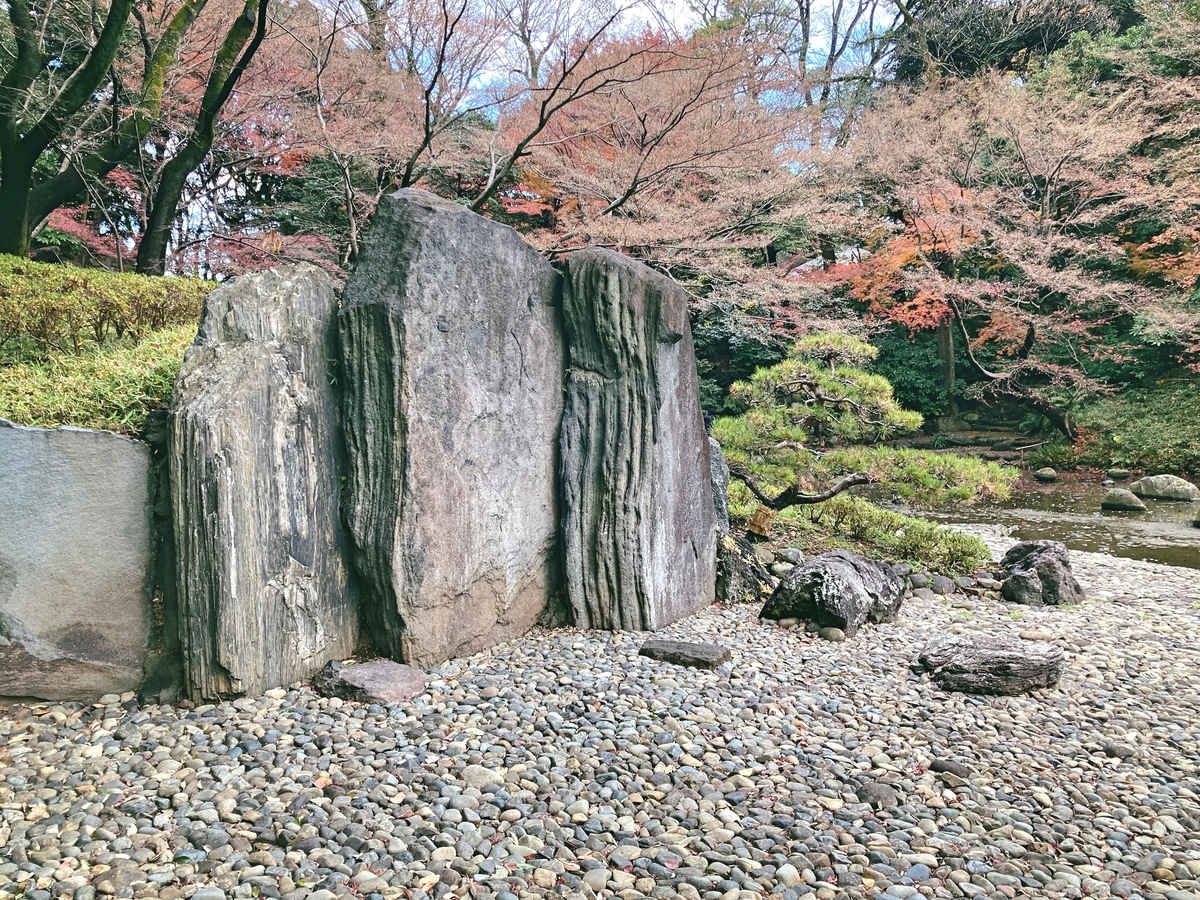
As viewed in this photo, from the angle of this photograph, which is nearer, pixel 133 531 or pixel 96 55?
pixel 133 531

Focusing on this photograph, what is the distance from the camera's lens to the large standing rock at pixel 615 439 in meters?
4.60

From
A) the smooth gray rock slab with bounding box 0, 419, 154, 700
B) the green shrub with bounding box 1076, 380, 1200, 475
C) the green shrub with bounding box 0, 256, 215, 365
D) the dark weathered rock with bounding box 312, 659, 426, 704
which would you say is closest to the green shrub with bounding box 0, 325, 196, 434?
the smooth gray rock slab with bounding box 0, 419, 154, 700

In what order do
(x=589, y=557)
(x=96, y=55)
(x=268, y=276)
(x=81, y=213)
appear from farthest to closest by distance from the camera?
(x=81, y=213), (x=96, y=55), (x=589, y=557), (x=268, y=276)

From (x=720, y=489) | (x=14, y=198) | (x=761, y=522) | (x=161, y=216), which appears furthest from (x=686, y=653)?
(x=14, y=198)

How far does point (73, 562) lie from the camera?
331 cm

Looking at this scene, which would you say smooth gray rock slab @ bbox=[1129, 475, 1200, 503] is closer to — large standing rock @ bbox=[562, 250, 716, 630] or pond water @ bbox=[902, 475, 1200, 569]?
pond water @ bbox=[902, 475, 1200, 569]

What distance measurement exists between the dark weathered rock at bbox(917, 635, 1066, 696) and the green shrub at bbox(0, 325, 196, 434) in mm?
4346

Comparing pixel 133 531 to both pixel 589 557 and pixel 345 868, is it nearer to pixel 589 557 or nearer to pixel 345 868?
pixel 345 868

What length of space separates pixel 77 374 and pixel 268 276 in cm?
138

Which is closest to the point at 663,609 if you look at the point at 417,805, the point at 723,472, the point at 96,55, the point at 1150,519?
the point at 723,472

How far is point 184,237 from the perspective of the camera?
13281mm

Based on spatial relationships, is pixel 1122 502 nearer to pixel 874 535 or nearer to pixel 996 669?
pixel 874 535

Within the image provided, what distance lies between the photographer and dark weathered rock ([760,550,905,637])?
4.95 meters

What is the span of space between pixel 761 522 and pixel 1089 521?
23.2ft
